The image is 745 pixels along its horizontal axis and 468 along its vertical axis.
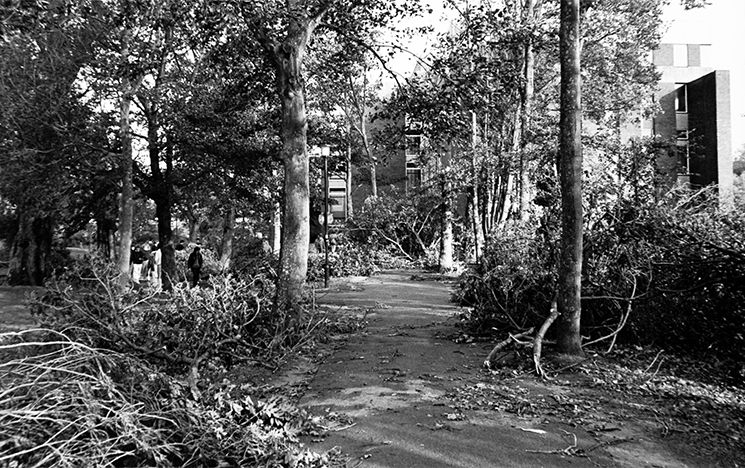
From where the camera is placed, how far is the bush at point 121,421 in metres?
2.96

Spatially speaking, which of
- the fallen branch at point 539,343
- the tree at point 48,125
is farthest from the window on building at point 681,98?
the tree at point 48,125

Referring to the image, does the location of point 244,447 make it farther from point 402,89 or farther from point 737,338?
point 402,89

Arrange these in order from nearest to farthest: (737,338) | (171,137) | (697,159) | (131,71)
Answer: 1. (737,338)
2. (131,71)
3. (171,137)
4. (697,159)

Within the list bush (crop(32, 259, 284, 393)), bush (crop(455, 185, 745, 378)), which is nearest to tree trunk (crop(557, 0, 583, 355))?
bush (crop(455, 185, 745, 378))

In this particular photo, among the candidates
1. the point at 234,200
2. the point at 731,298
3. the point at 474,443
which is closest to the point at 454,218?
the point at 234,200

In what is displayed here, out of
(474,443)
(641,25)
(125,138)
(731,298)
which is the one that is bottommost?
(474,443)

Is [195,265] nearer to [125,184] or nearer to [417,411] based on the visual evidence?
[125,184]

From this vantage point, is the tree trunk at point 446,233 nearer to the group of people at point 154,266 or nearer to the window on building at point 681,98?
the group of people at point 154,266

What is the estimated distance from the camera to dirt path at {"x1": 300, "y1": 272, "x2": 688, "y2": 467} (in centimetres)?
421

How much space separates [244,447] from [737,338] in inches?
241

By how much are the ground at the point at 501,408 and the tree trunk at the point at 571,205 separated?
525mm

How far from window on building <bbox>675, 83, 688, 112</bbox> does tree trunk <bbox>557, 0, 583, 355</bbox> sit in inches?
1226

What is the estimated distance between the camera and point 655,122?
32.6 meters

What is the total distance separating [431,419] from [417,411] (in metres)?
0.27
